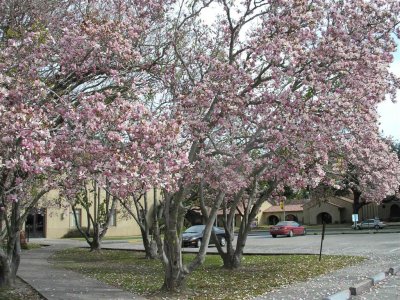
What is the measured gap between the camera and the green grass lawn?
11516mm

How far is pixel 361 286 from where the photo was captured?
11516mm

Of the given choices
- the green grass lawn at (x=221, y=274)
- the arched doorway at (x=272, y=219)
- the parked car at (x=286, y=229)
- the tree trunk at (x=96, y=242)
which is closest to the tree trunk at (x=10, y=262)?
the green grass lawn at (x=221, y=274)

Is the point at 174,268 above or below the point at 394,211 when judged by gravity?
below

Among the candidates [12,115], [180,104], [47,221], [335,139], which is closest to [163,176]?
[12,115]

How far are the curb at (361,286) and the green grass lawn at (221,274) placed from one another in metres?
1.68

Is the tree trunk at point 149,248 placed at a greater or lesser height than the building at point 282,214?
lesser

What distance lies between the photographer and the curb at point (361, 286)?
33.6ft

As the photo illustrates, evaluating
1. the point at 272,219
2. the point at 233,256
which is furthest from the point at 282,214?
the point at 233,256

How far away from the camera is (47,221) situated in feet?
162

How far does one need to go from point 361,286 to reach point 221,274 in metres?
4.59

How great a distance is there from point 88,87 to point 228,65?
10.8 ft

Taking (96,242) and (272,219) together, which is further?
(272,219)

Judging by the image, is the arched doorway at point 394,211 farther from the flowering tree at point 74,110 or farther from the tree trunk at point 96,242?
the flowering tree at point 74,110

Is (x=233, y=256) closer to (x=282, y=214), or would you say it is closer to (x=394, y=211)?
(x=394, y=211)
